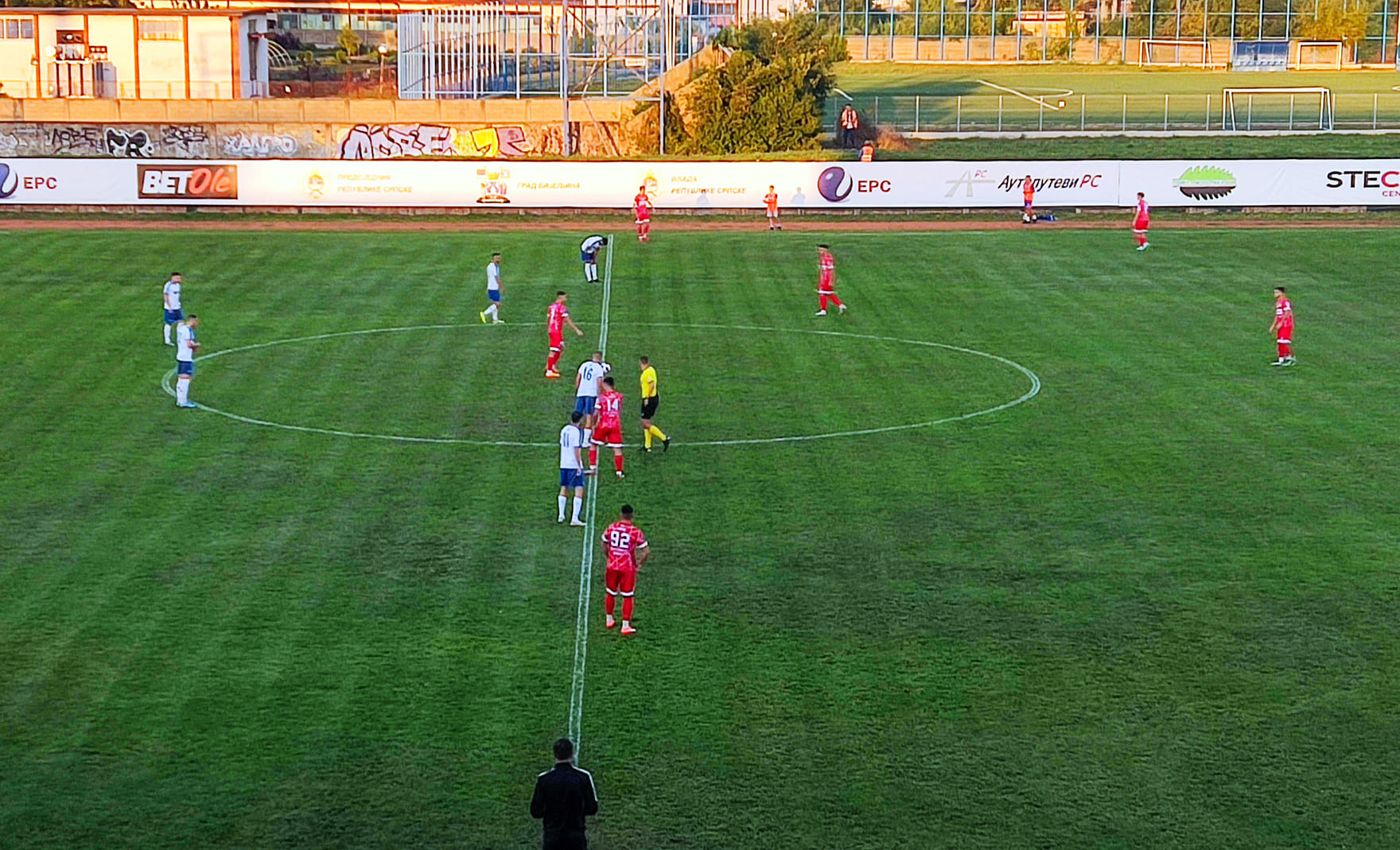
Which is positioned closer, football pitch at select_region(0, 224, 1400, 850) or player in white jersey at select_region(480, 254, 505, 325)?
football pitch at select_region(0, 224, 1400, 850)

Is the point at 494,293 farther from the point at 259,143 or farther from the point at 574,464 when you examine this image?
the point at 259,143

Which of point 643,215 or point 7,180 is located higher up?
point 7,180

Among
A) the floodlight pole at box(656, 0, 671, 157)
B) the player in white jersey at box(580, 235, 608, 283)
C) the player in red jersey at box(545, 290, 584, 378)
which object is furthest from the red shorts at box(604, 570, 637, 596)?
the floodlight pole at box(656, 0, 671, 157)

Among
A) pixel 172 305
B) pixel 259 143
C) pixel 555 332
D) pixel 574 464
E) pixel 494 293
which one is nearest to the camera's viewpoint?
pixel 574 464

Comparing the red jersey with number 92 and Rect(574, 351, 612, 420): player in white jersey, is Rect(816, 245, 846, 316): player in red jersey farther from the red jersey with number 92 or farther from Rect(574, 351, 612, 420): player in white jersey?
the red jersey with number 92

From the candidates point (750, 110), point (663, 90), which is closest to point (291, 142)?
point (663, 90)

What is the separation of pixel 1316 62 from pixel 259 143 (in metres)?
85.7

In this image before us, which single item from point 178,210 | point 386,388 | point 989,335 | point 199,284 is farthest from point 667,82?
point 386,388

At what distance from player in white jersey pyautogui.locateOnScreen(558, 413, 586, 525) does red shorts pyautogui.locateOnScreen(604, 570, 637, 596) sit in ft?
11.8

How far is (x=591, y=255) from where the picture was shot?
45.4 meters

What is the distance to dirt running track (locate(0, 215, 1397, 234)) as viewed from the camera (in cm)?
5556

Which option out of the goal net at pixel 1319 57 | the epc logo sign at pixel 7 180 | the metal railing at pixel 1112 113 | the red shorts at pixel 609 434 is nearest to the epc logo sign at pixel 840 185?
the metal railing at pixel 1112 113

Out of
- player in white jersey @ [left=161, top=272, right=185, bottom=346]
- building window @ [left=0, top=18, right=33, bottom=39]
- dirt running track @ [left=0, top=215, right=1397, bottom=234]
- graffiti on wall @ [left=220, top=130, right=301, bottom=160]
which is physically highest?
building window @ [left=0, top=18, right=33, bottom=39]

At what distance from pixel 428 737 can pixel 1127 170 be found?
47907 millimetres
